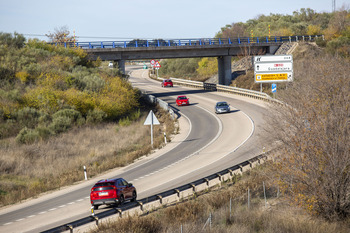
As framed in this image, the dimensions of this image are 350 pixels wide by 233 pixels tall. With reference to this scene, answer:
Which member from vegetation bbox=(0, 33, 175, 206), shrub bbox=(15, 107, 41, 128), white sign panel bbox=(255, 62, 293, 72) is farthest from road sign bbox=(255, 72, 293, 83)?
shrub bbox=(15, 107, 41, 128)

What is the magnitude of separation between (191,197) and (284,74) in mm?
32039

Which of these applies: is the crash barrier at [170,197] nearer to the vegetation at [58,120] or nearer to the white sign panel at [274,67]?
the vegetation at [58,120]

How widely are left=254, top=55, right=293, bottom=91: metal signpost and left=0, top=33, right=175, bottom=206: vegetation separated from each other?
1182 centimetres

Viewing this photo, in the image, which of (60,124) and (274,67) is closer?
(60,124)

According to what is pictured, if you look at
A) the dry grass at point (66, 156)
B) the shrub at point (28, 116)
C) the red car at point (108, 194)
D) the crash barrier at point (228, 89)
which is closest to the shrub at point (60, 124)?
the dry grass at point (66, 156)

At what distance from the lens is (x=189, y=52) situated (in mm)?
64375

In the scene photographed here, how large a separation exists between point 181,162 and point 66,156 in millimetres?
8703

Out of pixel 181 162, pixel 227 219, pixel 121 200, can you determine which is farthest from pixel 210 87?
pixel 227 219

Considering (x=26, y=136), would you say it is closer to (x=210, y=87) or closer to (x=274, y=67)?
(x=274, y=67)

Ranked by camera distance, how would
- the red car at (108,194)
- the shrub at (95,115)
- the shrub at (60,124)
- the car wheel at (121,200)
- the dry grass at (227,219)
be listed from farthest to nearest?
the shrub at (95,115)
the shrub at (60,124)
the car wheel at (121,200)
the red car at (108,194)
the dry grass at (227,219)

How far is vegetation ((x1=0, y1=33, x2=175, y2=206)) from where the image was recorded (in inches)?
1110

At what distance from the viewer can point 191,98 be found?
6175cm

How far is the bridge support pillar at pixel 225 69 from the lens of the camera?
229 ft

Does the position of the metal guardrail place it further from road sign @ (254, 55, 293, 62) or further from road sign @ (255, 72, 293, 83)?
road sign @ (254, 55, 293, 62)
